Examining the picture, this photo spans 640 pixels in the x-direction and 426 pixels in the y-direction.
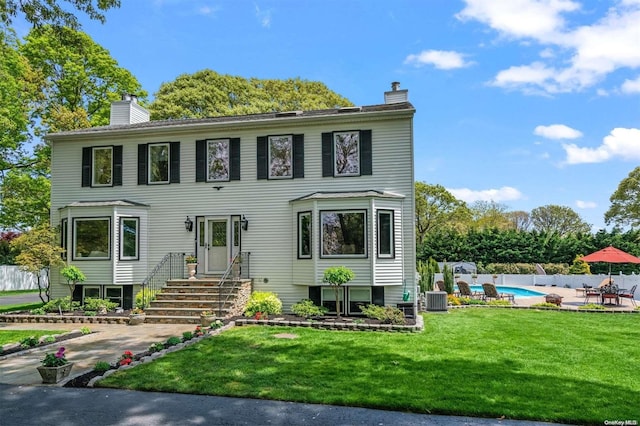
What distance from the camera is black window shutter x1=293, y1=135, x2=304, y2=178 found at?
14211 mm

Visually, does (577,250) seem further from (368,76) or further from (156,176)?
(156,176)

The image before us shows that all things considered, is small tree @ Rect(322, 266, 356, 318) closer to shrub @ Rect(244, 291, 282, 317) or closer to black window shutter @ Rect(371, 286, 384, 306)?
black window shutter @ Rect(371, 286, 384, 306)

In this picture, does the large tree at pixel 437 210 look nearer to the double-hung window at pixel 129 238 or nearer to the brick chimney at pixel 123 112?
the brick chimney at pixel 123 112

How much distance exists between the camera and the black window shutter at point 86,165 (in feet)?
50.6

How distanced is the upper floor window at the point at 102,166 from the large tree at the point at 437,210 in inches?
990

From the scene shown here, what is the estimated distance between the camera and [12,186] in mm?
22938

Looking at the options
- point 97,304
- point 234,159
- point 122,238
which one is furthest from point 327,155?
point 97,304

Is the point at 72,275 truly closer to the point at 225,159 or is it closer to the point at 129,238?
the point at 129,238

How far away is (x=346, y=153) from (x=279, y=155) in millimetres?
2282

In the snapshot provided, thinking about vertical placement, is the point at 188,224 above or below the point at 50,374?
above

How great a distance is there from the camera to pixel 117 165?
1534 cm

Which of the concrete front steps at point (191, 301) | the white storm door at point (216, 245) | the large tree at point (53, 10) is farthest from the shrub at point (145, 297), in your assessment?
the large tree at point (53, 10)

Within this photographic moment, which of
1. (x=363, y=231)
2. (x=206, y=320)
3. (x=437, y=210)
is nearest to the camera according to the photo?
(x=206, y=320)

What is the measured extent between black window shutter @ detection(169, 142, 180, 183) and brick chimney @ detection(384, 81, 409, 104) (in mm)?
7695
